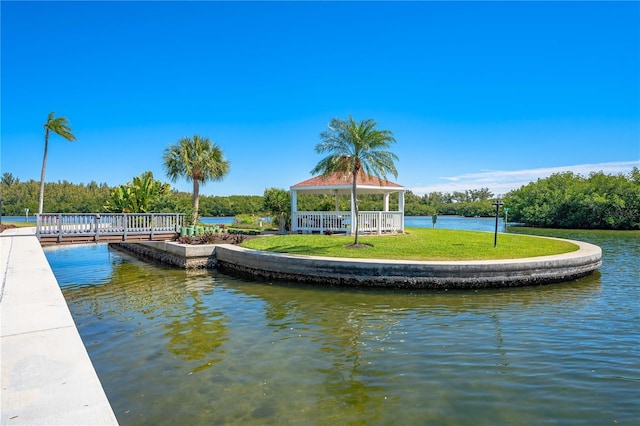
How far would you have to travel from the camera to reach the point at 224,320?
30.9 feet

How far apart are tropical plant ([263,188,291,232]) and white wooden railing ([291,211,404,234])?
204cm

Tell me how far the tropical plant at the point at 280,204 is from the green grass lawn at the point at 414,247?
4.89 metres

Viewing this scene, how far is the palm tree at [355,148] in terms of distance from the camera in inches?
644

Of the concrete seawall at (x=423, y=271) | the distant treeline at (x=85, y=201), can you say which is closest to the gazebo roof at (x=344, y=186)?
the concrete seawall at (x=423, y=271)

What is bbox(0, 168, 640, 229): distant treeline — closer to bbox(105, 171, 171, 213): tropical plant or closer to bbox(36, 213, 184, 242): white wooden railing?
bbox(105, 171, 171, 213): tropical plant

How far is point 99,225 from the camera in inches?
676

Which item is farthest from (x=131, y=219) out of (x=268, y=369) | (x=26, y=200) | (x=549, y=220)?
(x=26, y=200)

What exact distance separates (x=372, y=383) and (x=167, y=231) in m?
15.7

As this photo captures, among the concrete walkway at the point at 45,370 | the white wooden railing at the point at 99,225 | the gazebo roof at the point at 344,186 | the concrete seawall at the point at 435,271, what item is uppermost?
the gazebo roof at the point at 344,186

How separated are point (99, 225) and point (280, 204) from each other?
33.1ft

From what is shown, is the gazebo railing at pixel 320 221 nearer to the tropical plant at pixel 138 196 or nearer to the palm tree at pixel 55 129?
the tropical plant at pixel 138 196

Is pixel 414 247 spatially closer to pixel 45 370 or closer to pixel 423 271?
pixel 423 271

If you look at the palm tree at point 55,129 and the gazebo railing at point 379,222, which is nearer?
the gazebo railing at point 379,222

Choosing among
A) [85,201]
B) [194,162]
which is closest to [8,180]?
[85,201]
